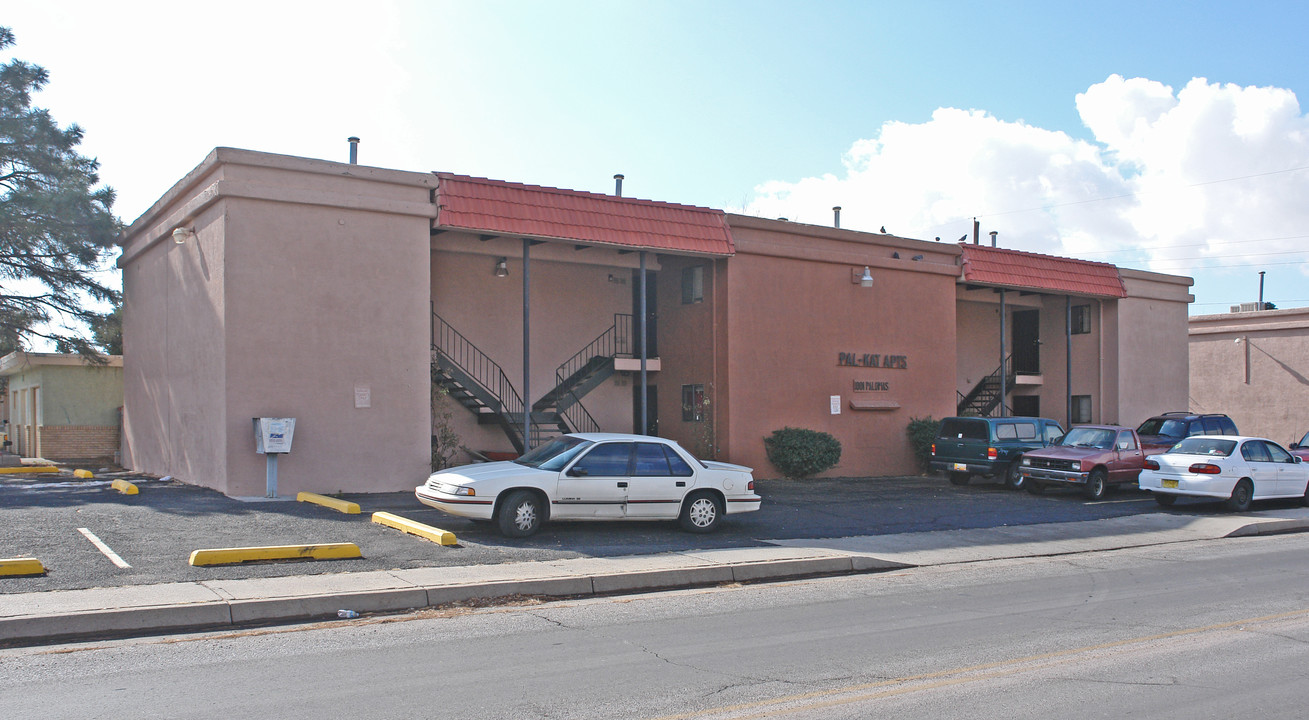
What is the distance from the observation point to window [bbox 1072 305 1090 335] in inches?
1184

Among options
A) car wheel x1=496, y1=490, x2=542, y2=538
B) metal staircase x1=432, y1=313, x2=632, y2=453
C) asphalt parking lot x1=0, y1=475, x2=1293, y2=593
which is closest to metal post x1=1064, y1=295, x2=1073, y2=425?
asphalt parking lot x1=0, y1=475, x2=1293, y2=593

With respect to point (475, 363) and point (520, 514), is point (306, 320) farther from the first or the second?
point (520, 514)

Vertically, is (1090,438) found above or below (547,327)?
below

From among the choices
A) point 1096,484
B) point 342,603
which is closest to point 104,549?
point 342,603

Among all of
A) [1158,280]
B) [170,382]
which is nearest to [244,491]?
[170,382]

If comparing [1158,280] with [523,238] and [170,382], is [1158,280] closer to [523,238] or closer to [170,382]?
[523,238]

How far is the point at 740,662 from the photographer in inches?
282

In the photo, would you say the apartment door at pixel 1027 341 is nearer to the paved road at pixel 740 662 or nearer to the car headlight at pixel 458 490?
the paved road at pixel 740 662

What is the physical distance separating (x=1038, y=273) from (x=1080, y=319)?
13.4ft

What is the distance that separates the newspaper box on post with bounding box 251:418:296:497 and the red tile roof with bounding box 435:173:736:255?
4.58m

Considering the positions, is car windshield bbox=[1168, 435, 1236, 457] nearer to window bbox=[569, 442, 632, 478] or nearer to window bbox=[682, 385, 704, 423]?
window bbox=[682, 385, 704, 423]

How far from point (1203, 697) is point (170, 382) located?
18.7 metres

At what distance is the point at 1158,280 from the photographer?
1220 inches

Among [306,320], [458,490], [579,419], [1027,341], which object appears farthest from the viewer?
[1027,341]
